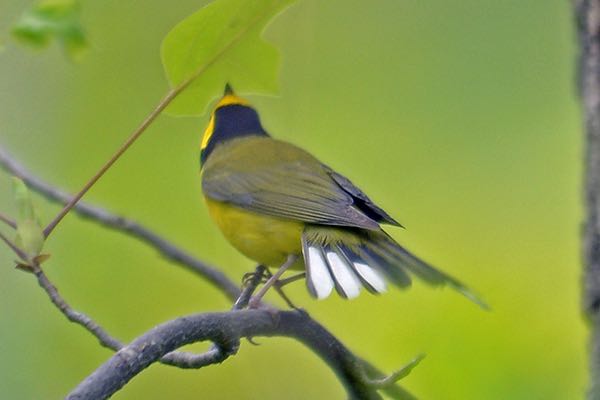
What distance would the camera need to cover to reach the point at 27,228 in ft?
5.95

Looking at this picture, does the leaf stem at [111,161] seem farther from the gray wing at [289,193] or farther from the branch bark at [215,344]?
the gray wing at [289,193]

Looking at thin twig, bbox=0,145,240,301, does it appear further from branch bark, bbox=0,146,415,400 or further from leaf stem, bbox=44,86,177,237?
leaf stem, bbox=44,86,177,237

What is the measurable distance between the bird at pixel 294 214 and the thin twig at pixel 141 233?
0.18 meters

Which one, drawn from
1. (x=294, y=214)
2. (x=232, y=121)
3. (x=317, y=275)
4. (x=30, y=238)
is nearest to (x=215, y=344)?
(x=30, y=238)

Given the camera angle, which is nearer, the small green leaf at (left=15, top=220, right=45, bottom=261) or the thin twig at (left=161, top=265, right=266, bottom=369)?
the small green leaf at (left=15, top=220, right=45, bottom=261)

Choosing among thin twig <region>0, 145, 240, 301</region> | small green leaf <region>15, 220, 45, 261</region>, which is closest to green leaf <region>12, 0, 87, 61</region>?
thin twig <region>0, 145, 240, 301</region>

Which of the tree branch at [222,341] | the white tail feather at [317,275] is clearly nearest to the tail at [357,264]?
the white tail feather at [317,275]

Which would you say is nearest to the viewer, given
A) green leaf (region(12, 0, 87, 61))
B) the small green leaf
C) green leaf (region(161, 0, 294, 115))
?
the small green leaf

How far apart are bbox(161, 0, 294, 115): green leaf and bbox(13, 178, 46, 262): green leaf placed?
487 millimetres

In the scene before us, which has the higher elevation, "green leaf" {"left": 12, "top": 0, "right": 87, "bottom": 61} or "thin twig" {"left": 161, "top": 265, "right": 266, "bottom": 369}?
"green leaf" {"left": 12, "top": 0, "right": 87, "bottom": 61}

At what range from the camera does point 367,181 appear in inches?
164

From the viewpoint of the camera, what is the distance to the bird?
8.48 ft

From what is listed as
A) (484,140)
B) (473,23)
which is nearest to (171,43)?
(484,140)

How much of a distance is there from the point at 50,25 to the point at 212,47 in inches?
18.8
